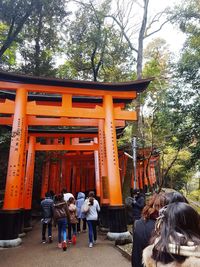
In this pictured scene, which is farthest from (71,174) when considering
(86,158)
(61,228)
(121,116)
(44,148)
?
(61,228)

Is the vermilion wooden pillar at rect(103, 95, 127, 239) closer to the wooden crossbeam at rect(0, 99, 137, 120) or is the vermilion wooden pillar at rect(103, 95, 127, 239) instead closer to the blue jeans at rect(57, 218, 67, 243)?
the wooden crossbeam at rect(0, 99, 137, 120)

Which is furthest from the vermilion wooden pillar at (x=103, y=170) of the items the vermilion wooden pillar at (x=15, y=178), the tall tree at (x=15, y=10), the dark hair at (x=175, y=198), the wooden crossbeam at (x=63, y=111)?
the dark hair at (x=175, y=198)

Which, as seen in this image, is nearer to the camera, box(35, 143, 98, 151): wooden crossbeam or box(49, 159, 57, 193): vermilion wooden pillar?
box(35, 143, 98, 151): wooden crossbeam

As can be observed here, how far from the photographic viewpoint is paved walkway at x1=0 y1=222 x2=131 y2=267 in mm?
6821

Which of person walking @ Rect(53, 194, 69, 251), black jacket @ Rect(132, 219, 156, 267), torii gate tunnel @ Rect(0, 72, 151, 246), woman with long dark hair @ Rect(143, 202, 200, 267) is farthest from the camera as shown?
torii gate tunnel @ Rect(0, 72, 151, 246)

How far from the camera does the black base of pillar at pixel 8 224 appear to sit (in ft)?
28.3

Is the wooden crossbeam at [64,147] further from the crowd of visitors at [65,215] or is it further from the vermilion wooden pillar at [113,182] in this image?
the crowd of visitors at [65,215]

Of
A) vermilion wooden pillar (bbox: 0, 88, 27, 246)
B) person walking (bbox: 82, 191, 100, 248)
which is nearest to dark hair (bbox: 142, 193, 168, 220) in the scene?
person walking (bbox: 82, 191, 100, 248)

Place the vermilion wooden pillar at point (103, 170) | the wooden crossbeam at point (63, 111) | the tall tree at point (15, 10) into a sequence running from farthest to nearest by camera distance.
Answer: the tall tree at point (15, 10), the vermilion wooden pillar at point (103, 170), the wooden crossbeam at point (63, 111)

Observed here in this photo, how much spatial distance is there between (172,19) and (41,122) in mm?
12333

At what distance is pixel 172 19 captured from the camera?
18.3m

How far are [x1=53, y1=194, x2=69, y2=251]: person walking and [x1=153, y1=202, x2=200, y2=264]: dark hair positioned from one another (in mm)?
6881

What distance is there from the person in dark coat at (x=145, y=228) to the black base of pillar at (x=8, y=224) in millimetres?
7315

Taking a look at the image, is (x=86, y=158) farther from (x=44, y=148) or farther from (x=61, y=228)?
(x=61, y=228)
